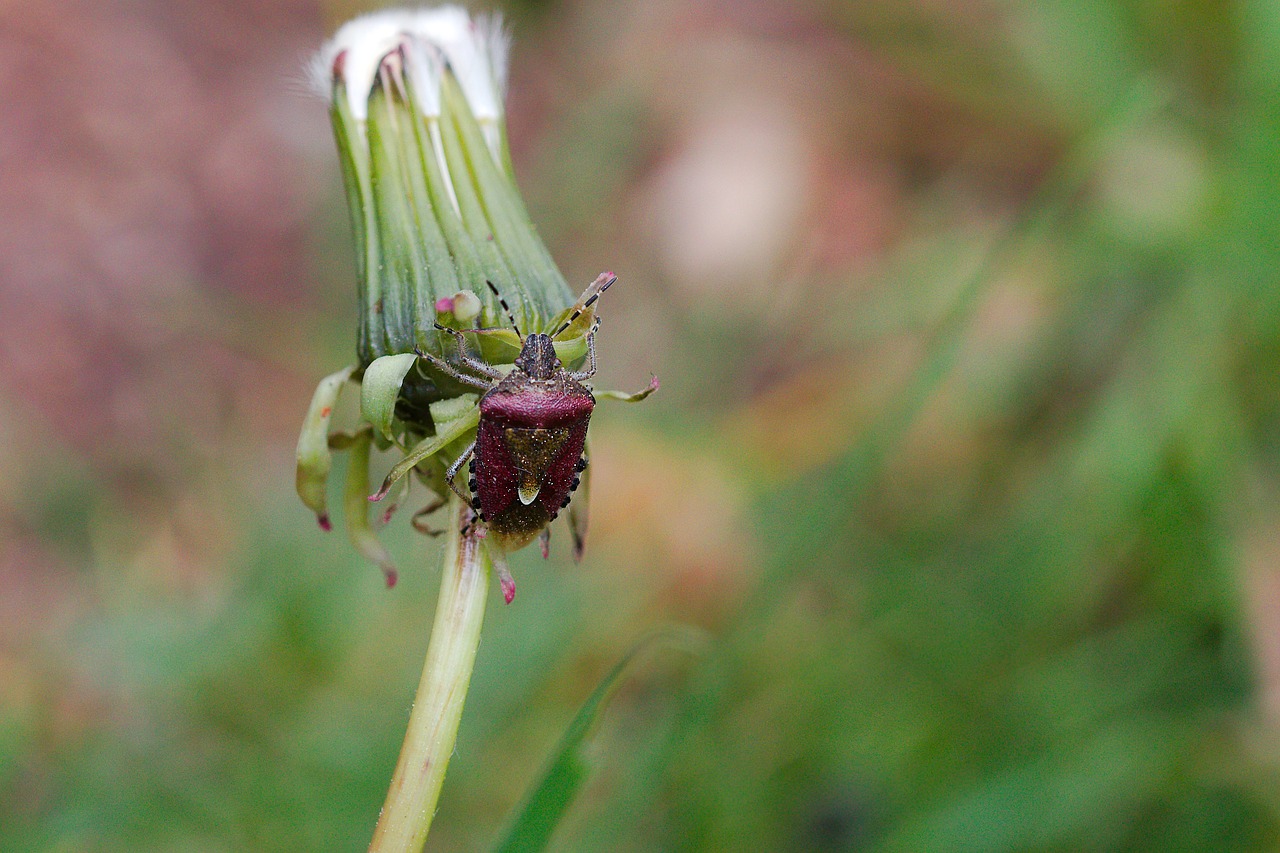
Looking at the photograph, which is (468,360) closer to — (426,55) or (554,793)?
(426,55)

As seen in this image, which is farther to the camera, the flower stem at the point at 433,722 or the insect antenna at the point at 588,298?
the insect antenna at the point at 588,298

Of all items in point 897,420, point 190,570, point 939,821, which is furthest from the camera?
point 190,570

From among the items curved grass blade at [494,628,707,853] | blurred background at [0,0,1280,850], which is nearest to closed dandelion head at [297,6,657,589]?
curved grass blade at [494,628,707,853]

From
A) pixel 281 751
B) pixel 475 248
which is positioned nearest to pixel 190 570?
pixel 281 751

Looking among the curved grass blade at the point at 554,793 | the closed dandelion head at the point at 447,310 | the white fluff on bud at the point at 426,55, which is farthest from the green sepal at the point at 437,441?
the white fluff on bud at the point at 426,55

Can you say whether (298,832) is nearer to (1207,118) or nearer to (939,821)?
(939,821)

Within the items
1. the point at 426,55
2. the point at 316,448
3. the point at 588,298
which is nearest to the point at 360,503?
the point at 316,448

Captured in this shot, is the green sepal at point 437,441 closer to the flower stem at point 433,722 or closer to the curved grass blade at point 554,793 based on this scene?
the flower stem at point 433,722

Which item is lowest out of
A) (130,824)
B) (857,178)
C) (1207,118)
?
(130,824)
